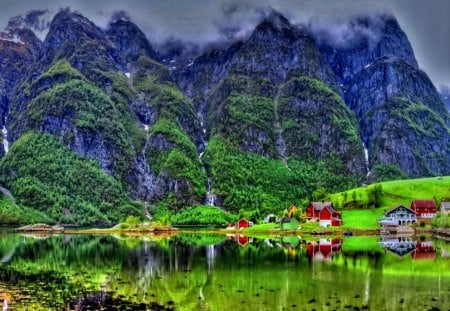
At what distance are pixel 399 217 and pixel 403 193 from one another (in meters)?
24.3

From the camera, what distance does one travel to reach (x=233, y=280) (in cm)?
6569

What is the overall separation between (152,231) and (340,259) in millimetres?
114671

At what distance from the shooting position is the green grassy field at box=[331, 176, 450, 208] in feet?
584

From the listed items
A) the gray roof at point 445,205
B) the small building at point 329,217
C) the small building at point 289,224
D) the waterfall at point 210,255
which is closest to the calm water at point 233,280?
the waterfall at point 210,255

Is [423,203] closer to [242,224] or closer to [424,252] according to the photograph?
[242,224]

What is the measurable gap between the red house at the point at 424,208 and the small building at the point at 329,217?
74.9ft

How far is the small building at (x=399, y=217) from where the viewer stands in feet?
519

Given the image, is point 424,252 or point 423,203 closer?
point 424,252

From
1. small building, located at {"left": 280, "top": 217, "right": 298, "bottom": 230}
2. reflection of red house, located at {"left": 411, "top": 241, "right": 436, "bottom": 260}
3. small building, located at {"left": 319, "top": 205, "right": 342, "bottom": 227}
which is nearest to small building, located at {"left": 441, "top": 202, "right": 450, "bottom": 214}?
small building, located at {"left": 319, "top": 205, "right": 342, "bottom": 227}

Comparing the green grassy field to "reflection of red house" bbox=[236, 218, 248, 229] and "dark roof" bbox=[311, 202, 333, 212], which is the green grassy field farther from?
"reflection of red house" bbox=[236, 218, 248, 229]

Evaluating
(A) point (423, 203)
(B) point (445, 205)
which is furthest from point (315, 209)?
(B) point (445, 205)

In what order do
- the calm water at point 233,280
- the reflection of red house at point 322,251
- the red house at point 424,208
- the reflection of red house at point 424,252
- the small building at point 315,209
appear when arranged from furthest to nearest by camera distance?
the small building at point 315,209 → the red house at point 424,208 → the reflection of red house at point 322,251 → the reflection of red house at point 424,252 → the calm water at point 233,280

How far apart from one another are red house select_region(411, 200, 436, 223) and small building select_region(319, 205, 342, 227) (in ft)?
74.9

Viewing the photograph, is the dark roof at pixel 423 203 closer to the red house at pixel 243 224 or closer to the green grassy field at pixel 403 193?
the green grassy field at pixel 403 193
